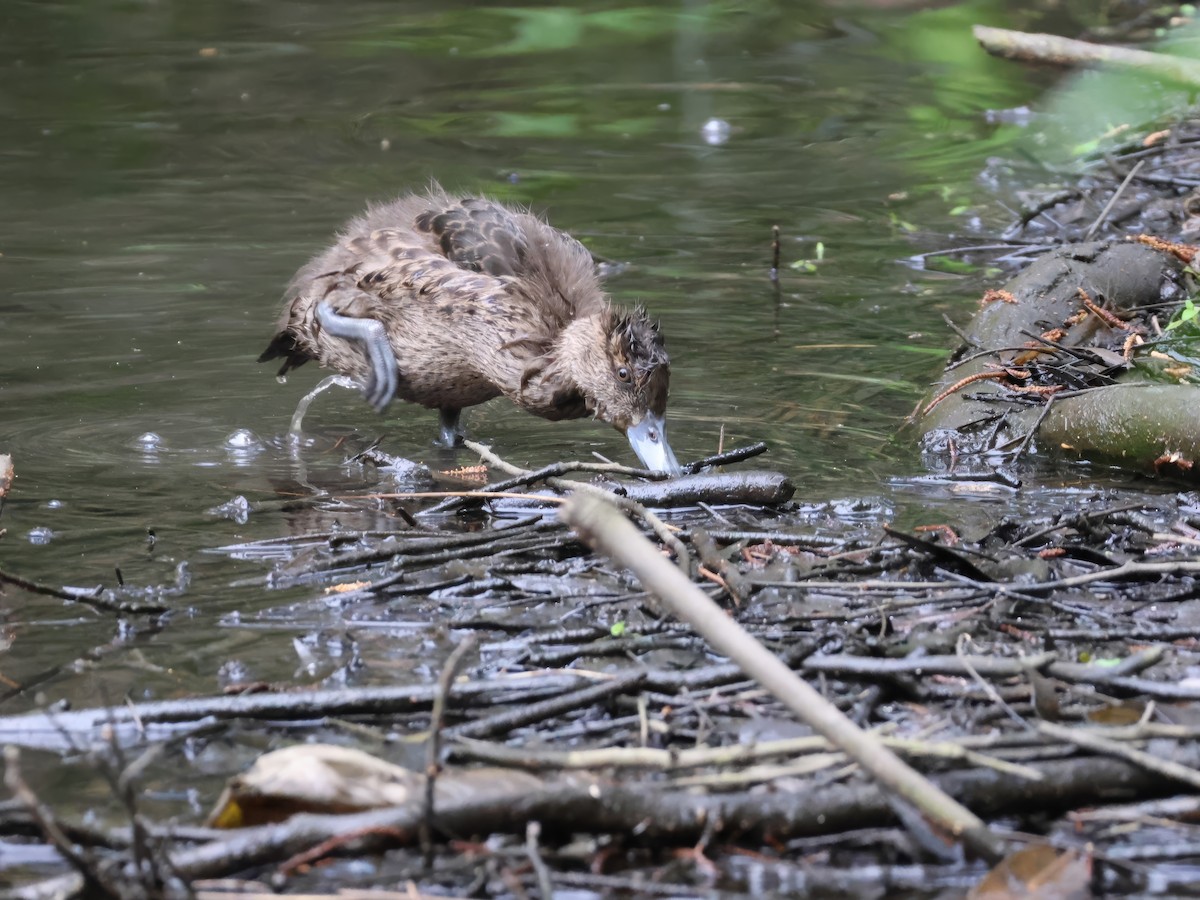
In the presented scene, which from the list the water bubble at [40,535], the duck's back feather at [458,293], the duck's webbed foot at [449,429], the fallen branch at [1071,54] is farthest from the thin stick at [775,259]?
the water bubble at [40,535]

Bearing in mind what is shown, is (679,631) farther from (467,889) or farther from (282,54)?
(282,54)

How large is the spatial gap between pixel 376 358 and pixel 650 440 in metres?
1.37

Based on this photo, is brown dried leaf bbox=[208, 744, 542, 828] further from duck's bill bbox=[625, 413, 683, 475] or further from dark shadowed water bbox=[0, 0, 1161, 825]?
duck's bill bbox=[625, 413, 683, 475]

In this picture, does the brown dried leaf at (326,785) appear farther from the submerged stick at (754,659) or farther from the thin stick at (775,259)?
the thin stick at (775,259)

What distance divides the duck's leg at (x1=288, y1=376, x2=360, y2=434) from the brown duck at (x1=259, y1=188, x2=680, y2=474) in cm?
7

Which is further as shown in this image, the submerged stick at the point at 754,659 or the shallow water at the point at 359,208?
the shallow water at the point at 359,208

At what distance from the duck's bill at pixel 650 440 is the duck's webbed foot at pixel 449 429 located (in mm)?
1155

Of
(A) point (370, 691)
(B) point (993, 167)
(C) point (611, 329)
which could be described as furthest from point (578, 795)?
(B) point (993, 167)

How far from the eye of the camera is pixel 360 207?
10594 mm

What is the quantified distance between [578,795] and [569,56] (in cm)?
1297

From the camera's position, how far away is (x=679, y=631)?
390cm

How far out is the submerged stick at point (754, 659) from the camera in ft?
8.36

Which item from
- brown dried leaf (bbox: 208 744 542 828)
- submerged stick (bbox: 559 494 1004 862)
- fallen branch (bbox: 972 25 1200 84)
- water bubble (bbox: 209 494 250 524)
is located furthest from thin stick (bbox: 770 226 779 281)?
submerged stick (bbox: 559 494 1004 862)

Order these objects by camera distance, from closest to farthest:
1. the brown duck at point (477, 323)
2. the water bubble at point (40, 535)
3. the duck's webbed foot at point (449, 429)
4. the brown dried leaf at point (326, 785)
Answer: the brown dried leaf at point (326, 785) < the water bubble at point (40, 535) < the brown duck at point (477, 323) < the duck's webbed foot at point (449, 429)
